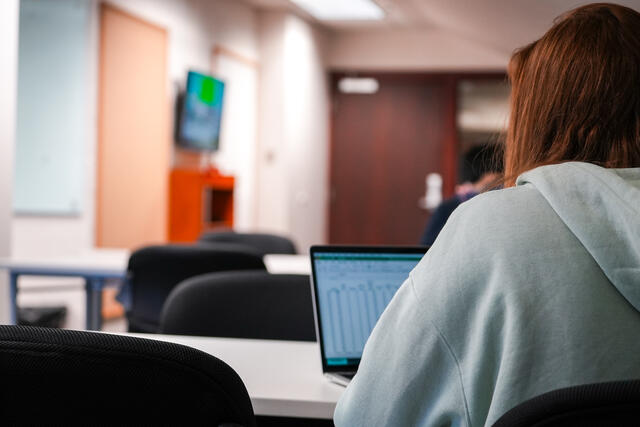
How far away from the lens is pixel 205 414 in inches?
38.4

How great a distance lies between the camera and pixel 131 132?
634 cm

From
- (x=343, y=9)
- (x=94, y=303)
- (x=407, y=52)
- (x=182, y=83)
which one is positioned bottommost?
(x=94, y=303)

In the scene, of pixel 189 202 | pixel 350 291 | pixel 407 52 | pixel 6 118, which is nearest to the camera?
pixel 350 291

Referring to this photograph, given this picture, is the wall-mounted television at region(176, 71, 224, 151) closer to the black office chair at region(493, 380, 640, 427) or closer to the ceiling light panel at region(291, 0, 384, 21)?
the ceiling light panel at region(291, 0, 384, 21)

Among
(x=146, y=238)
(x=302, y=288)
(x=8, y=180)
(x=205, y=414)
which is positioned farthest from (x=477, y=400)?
(x=146, y=238)

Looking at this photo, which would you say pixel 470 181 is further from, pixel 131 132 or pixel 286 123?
pixel 131 132

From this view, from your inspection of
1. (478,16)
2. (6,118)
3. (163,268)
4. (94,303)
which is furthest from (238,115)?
(163,268)

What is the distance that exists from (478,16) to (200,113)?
2.37 metres

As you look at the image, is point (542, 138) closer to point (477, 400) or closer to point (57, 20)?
point (477, 400)

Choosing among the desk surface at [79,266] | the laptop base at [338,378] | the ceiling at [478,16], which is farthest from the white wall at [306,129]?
the laptop base at [338,378]

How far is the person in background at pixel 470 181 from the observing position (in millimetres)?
1365

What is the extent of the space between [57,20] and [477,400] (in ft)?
17.1

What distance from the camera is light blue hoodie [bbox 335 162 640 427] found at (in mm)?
989

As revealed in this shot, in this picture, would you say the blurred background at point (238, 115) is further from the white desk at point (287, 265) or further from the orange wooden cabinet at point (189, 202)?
the white desk at point (287, 265)
